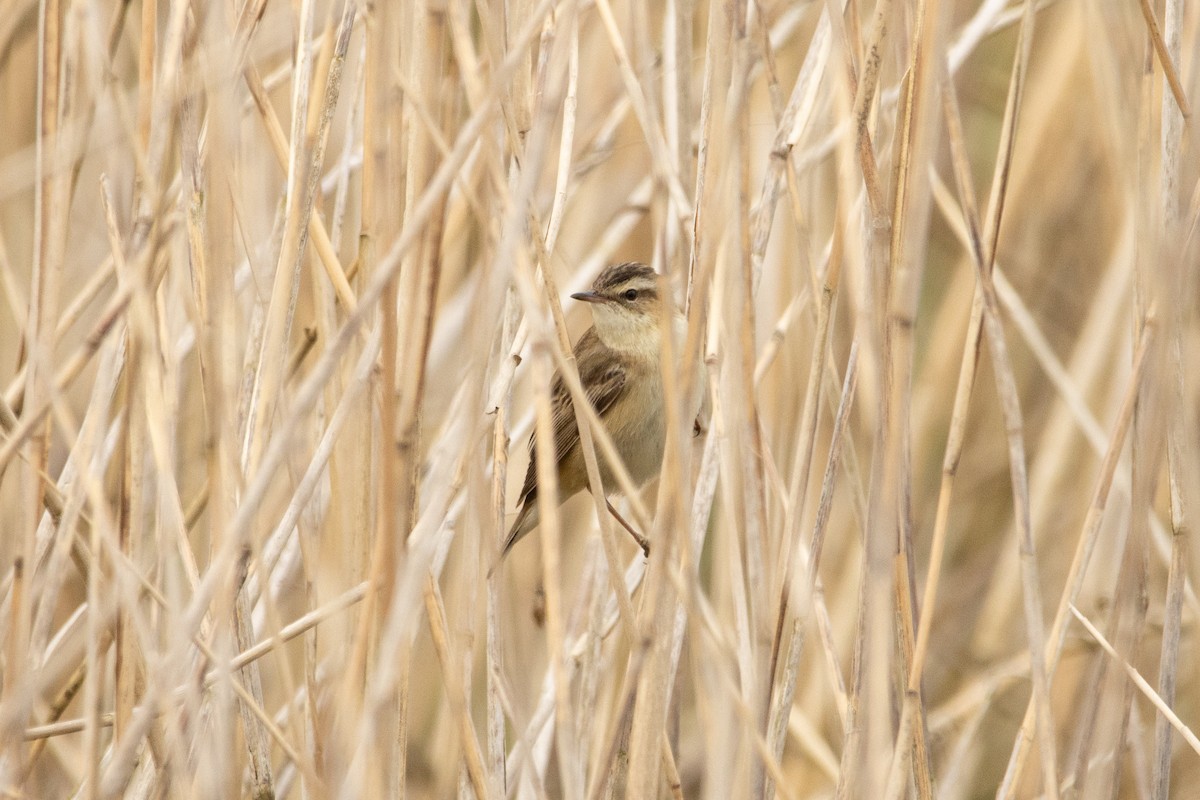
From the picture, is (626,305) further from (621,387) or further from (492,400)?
(492,400)

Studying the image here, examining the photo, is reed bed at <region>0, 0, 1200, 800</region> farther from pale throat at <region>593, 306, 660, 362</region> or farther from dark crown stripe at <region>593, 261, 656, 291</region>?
pale throat at <region>593, 306, 660, 362</region>

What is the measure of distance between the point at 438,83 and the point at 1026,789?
2.53 metres

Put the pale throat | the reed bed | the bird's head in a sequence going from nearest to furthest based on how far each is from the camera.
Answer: the reed bed, the bird's head, the pale throat

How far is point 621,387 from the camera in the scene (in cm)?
368

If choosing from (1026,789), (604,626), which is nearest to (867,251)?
(604,626)

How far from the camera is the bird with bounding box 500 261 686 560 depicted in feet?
11.3

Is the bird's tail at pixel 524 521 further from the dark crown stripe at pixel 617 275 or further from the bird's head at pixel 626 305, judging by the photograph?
the dark crown stripe at pixel 617 275

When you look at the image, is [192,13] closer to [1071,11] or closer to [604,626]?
[604,626]

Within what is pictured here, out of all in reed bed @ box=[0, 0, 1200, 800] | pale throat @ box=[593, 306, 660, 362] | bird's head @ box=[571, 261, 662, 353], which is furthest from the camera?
pale throat @ box=[593, 306, 660, 362]

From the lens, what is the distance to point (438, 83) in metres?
1.71

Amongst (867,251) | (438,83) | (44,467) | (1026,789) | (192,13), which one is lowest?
(1026,789)

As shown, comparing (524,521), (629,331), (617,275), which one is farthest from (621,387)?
(524,521)

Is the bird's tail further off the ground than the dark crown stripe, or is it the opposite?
the dark crown stripe

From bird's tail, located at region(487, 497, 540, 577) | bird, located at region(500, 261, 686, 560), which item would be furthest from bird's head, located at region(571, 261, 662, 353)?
bird's tail, located at region(487, 497, 540, 577)
